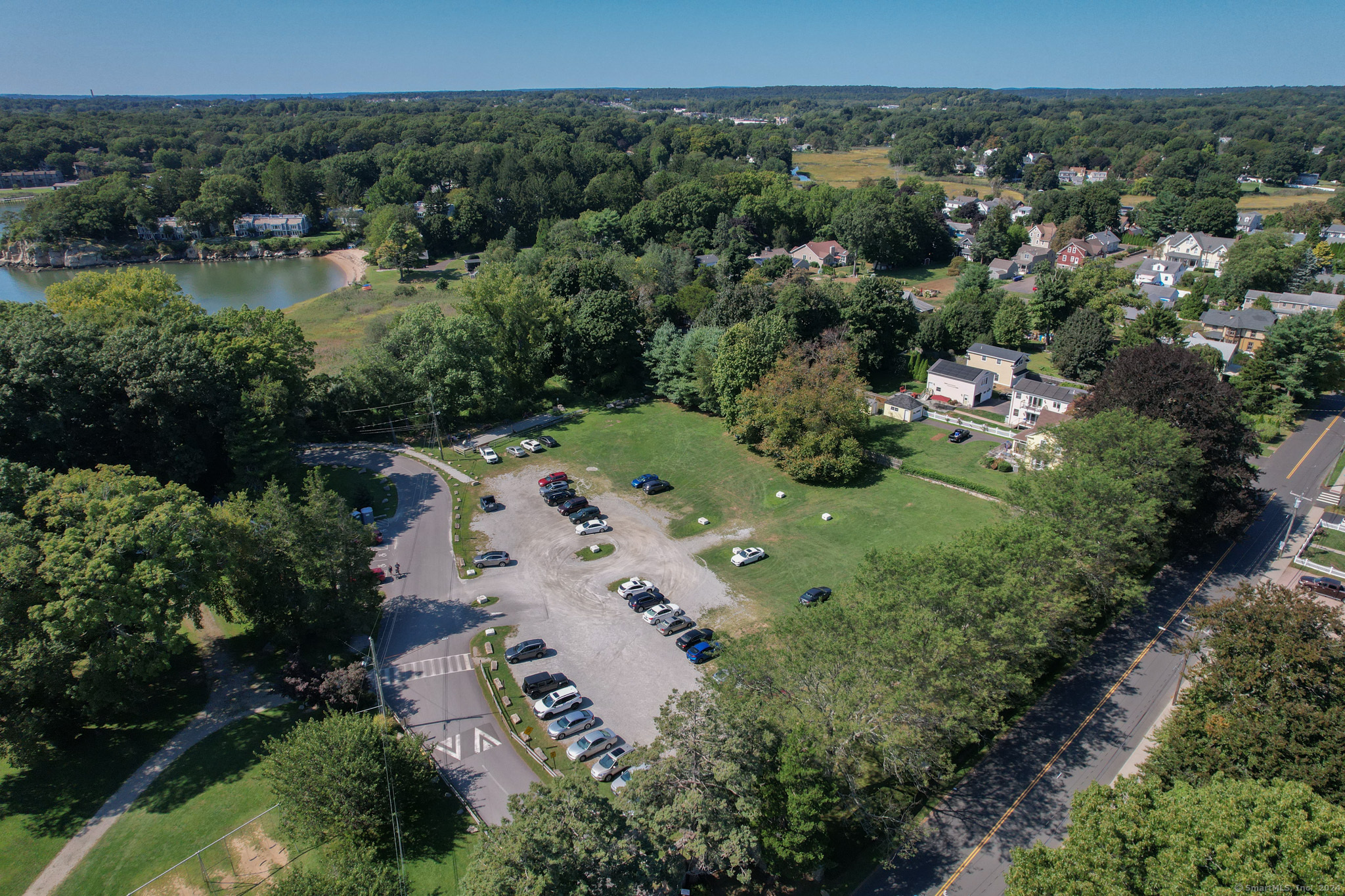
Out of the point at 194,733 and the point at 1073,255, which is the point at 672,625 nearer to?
the point at 194,733

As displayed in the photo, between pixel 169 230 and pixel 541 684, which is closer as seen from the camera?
pixel 541 684

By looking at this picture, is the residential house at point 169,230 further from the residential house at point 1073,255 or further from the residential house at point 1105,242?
the residential house at point 1105,242

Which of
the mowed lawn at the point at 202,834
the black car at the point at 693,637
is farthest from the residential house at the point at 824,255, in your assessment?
the mowed lawn at the point at 202,834

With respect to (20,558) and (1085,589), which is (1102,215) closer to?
(1085,589)

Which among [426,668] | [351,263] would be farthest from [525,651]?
[351,263]

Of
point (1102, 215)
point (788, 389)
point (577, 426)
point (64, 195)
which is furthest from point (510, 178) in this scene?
point (1102, 215)

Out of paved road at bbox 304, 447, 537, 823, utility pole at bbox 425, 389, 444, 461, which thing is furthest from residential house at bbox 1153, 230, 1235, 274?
paved road at bbox 304, 447, 537, 823

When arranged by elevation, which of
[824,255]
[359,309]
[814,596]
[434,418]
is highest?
[824,255]
